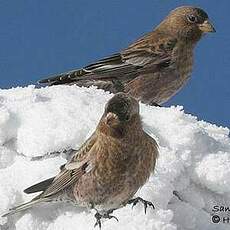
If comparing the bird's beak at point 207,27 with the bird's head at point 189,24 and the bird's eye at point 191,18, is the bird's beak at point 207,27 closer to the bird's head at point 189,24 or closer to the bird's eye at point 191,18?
the bird's head at point 189,24

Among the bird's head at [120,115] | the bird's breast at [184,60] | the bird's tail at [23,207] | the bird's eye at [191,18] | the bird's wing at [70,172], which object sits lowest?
the bird's tail at [23,207]

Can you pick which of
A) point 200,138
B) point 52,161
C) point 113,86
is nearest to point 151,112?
point 200,138

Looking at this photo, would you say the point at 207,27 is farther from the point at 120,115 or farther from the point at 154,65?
the point at 120,115

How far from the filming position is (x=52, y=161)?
6730mm

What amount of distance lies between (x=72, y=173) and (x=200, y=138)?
1140 millimetres

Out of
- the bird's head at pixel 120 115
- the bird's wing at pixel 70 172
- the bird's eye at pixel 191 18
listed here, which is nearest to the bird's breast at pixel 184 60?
the bird's eye at pixel 191 18

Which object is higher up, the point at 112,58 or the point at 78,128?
the point at 112,58

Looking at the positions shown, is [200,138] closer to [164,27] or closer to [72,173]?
[72,173]

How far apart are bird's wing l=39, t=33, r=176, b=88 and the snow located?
2250 millimetres

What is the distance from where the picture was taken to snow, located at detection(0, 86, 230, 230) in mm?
6199

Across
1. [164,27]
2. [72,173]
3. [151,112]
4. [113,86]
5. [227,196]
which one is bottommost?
[227,196]

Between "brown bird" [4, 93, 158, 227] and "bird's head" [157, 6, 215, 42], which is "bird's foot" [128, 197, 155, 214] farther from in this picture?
"bird's head" [157, 6, 215, 42]

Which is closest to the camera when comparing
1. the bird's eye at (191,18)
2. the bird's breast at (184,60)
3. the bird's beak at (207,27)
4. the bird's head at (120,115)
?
the bird's head at (120,115)

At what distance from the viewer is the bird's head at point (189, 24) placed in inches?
408
